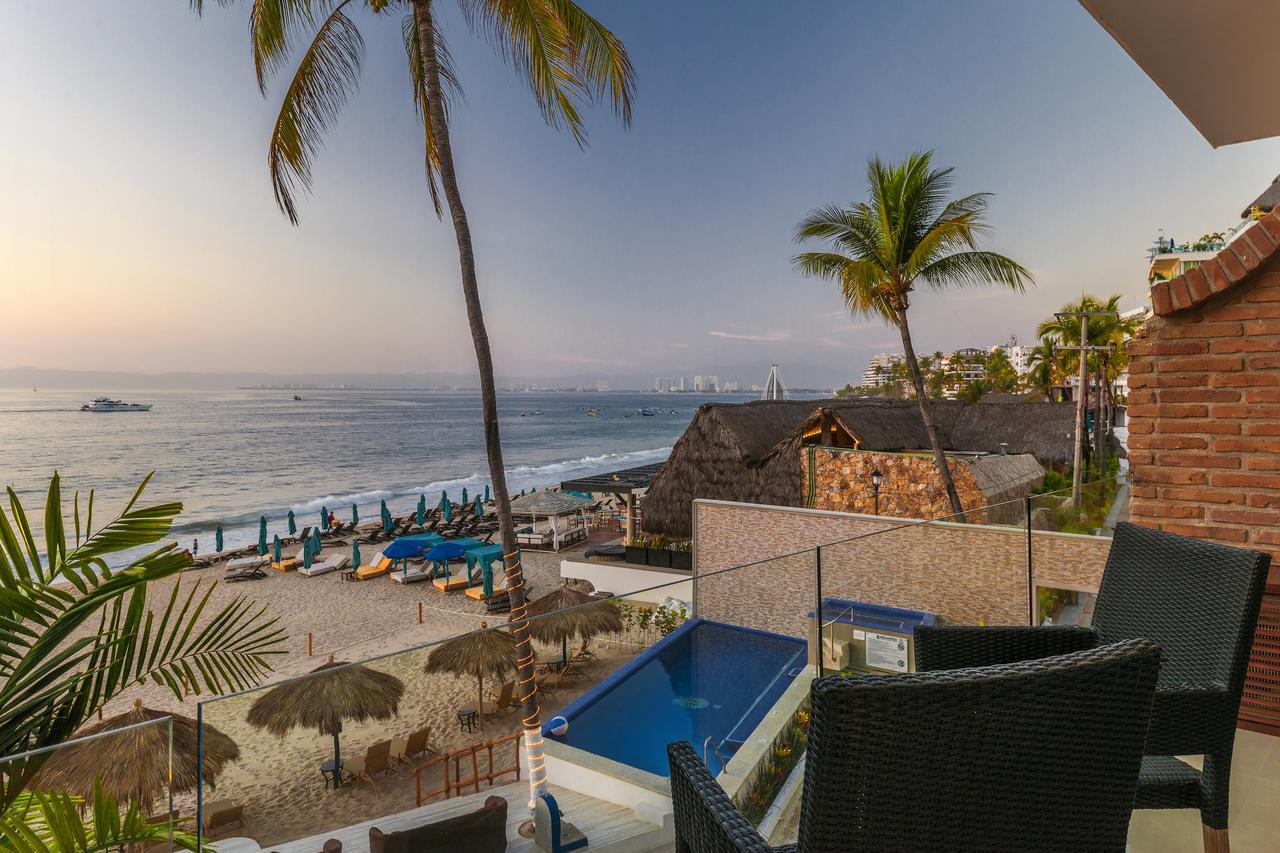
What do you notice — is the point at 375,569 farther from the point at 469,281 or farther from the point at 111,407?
the point at 111,407

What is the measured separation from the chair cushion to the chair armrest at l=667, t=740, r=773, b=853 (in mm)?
774

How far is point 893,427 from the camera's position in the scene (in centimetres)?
1548

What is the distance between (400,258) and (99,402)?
48705 millimetres

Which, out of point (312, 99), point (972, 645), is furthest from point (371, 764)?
point (312, 99)

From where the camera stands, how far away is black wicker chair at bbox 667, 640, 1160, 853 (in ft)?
2.45

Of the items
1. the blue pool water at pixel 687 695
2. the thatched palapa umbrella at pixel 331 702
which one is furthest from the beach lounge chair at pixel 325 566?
the thatched palapa umbrella at pixel 331 702

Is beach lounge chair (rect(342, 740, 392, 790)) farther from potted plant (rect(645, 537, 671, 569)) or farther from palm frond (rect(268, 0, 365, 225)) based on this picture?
potted plant (rect(645, 537, 671, 569))

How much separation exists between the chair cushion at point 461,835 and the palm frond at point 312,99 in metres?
5.89

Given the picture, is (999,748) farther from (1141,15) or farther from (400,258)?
(400,258)

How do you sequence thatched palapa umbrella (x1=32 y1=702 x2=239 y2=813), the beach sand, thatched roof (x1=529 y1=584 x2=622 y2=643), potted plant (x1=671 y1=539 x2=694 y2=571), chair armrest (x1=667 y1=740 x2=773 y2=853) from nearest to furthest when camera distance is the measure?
chair armrest (x1=667 y1=740 x2=773 y2=853) < thatched palapa umbrella (x1=32 y1=702 x2=239 y2=813) < the beach sand < thatched roof (x1=529 y1=584 x2=622 y2=643) < potted plant (x1=671 y1=539 x2=694 y2=571)

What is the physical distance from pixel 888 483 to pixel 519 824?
387 inches

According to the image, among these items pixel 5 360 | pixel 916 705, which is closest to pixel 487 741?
pixel 916 705

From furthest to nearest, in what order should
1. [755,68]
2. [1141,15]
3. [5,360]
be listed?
[5,360]
[755,68]
[1141,15]

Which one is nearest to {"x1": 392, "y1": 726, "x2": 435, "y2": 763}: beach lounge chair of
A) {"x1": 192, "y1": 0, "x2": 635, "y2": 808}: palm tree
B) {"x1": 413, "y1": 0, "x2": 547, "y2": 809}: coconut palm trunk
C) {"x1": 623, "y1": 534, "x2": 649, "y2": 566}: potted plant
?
{"x1": 413, "y1": 0, "x2": 547, "y2": 809}: coconut palm trunk
